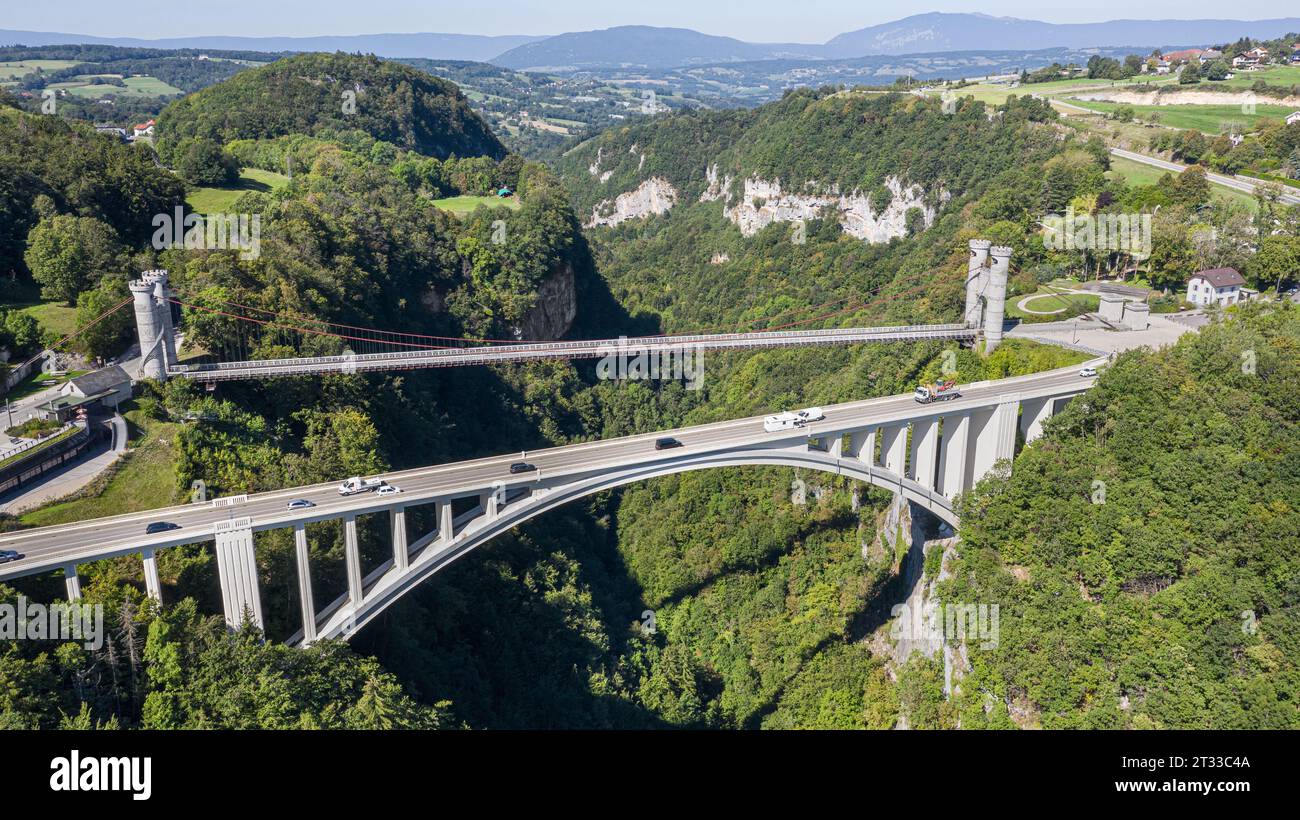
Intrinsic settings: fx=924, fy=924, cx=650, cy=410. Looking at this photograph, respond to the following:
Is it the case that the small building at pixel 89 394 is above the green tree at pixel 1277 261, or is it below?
below

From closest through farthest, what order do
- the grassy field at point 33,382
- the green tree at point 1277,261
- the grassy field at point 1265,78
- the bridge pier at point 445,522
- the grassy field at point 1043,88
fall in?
the bridge pier at point 445,522, the grassy field at point 33,382, the green tree at point 1277,261, the grassy field at point 1265,78, the grassy field at point 1043,88

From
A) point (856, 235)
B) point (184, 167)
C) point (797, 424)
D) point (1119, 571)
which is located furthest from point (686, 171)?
point (1119, 571)

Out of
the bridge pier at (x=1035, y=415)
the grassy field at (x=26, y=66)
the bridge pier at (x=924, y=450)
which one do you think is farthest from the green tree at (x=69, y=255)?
the grassy field at (x=26, y=66)

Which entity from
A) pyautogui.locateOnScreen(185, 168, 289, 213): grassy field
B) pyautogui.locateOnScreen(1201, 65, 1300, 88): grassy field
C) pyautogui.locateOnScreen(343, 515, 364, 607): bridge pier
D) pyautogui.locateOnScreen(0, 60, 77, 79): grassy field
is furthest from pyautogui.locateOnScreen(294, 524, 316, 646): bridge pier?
pyautogui.locateOnScreen(0, 60, 77, 79): grassy field

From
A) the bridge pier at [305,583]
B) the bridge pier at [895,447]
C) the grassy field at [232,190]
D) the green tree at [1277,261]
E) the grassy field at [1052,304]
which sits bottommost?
the bridge pier at [305,583]

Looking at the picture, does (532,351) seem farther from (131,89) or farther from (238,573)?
→ (131,89)

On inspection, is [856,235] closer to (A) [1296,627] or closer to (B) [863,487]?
(B) [863,487]

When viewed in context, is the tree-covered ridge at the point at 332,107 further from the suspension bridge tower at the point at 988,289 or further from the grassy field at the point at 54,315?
the suspension bridge tower at the point at 988,289
